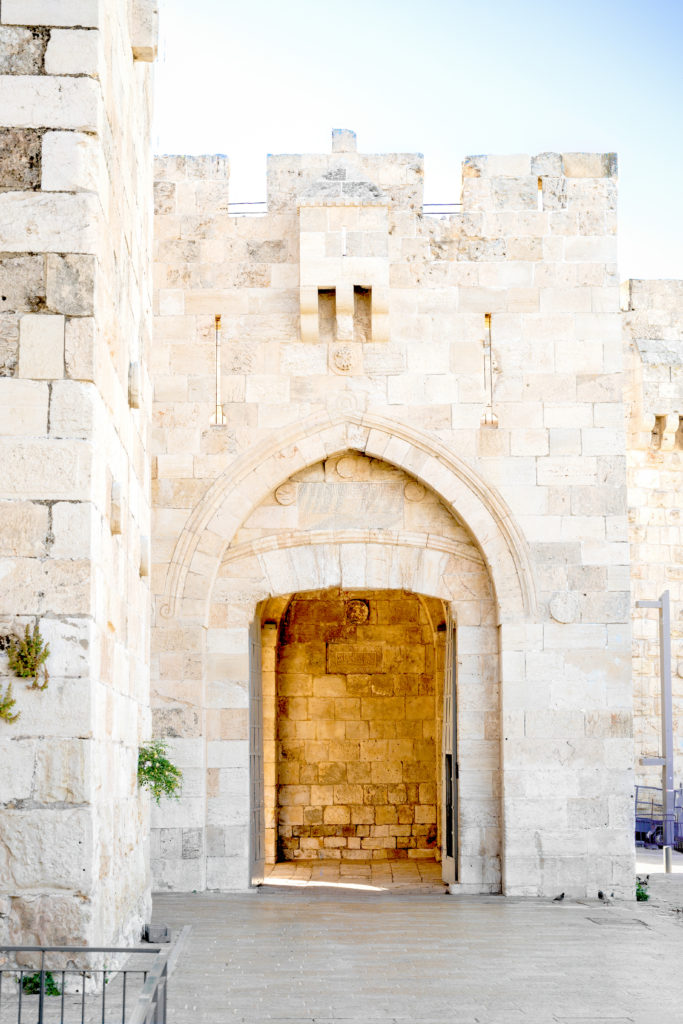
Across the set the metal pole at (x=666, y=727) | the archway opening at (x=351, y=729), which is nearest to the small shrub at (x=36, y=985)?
the metal pole at (x=666, y=727)

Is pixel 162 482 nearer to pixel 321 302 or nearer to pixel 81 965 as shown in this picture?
pixel 321 302

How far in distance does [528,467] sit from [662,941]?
12.1ft

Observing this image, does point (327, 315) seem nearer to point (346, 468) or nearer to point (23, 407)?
point (346, 468)

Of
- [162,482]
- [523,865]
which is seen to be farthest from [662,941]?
[162,482]

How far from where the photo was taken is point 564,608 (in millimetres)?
9859

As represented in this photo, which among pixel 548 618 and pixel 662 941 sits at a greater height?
pixel 548 618

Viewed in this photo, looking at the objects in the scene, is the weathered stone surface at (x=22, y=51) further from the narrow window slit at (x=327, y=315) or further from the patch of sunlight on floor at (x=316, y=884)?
the patch of sunlight on floor at (x=316, y=884)

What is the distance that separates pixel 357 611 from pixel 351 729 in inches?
50.0

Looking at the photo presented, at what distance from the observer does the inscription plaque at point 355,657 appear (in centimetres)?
1438

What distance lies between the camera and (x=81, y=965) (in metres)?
5.65

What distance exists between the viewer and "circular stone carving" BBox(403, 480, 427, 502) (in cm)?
1023

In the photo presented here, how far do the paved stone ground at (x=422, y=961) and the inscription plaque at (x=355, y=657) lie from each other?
4.59 m

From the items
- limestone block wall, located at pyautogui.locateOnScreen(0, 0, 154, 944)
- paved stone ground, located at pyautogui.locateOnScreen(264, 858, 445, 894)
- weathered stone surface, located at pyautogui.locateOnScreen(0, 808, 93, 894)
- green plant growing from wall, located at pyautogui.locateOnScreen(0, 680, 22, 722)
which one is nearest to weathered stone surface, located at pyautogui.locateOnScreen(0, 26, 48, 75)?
limestone block wall, located at pyautogui.locateOnScreen(0, 0, 154, 944)

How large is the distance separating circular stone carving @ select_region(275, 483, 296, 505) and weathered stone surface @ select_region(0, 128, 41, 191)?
177 inches
